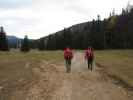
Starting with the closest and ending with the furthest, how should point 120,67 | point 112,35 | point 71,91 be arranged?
1. point 71,91
2. point 120,67
3. point 112,35

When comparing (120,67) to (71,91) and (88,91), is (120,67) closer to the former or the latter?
(88,91)

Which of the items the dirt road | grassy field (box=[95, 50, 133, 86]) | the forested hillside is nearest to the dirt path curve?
the dirt road

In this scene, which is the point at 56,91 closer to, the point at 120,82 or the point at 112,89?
the point at 112,89

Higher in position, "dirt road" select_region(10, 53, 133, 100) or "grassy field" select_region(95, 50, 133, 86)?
"grassy field" select_region(95, 50, 133, 86)

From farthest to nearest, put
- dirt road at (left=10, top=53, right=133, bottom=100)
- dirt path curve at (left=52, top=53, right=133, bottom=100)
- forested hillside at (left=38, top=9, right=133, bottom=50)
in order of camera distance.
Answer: forested hillside at (left=38, top=9, right=133, bottom=50) < dirt road at (left=10, top=53, right=133, bottom=100) < dirt path curve at (left=52, top=53, right=133, bottom=100)

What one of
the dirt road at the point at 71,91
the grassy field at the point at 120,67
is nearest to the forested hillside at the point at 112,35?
the grassy field at the point at 120,67

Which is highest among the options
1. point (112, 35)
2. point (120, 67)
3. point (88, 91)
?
point (112, 35)

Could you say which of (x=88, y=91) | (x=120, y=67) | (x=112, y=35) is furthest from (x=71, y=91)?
(x=112, y=35)

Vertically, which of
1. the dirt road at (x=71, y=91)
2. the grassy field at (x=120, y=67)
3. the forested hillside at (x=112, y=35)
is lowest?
the dirt road at (x=71, y=91)

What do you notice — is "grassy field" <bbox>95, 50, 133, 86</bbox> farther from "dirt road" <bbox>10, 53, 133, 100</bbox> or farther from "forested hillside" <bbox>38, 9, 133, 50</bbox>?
"forested hillside" <bbox>38, 9, 133, 50</bbox>

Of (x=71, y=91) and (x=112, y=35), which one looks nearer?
(x=71, y=91)

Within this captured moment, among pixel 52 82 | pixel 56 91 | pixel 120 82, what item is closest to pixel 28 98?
pixel 56 91

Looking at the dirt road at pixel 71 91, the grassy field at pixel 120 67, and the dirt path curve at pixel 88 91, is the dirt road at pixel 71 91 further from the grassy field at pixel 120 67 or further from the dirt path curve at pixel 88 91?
the grassy field at pixel 120 67

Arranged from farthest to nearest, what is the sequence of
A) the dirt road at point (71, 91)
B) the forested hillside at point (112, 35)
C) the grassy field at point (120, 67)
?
the forested hillside at point (112, 35)
the grassy field at point (120, 67)
the dirt road at point (71, 91)
